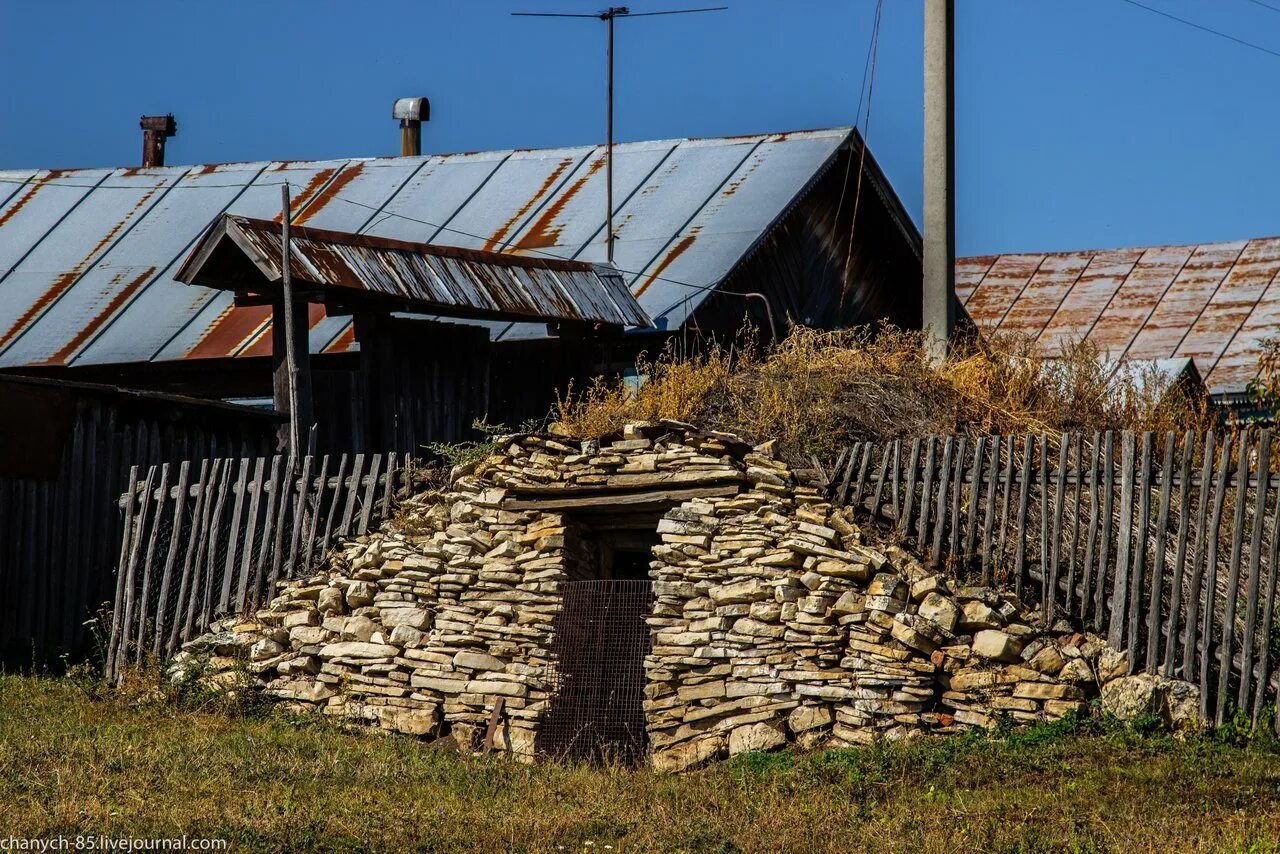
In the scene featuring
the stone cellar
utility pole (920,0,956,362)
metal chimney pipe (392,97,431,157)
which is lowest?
the stone cellar

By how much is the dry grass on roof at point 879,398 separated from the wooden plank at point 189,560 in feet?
8.75

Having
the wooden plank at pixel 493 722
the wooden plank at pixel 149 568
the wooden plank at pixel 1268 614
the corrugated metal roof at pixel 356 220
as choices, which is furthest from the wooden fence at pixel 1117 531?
the corrugated metal roof at pixel 356 220

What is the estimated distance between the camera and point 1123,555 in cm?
905

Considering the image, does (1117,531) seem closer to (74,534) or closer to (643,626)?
(643,626)

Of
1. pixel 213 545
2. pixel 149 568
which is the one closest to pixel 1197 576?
pixel 213 545

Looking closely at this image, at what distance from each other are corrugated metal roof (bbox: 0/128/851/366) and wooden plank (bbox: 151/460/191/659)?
3.83m

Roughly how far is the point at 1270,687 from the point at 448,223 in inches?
451

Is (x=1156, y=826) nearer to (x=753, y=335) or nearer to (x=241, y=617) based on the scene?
(x=241, y=617)

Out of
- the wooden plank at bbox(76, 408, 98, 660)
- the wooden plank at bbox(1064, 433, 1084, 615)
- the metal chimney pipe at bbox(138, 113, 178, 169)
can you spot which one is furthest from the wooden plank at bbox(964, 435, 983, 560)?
the metal chimney pipe at bbox(138, 113, 178, 169)

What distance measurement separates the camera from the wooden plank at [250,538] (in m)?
11.3

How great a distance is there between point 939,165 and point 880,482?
3.92 meters

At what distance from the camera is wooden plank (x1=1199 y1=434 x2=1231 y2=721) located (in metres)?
8.66

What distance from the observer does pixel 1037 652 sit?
30.2 ft

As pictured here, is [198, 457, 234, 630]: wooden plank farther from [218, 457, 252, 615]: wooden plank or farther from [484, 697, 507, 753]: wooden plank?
[484, 697, 507, 753]: wooden plank
